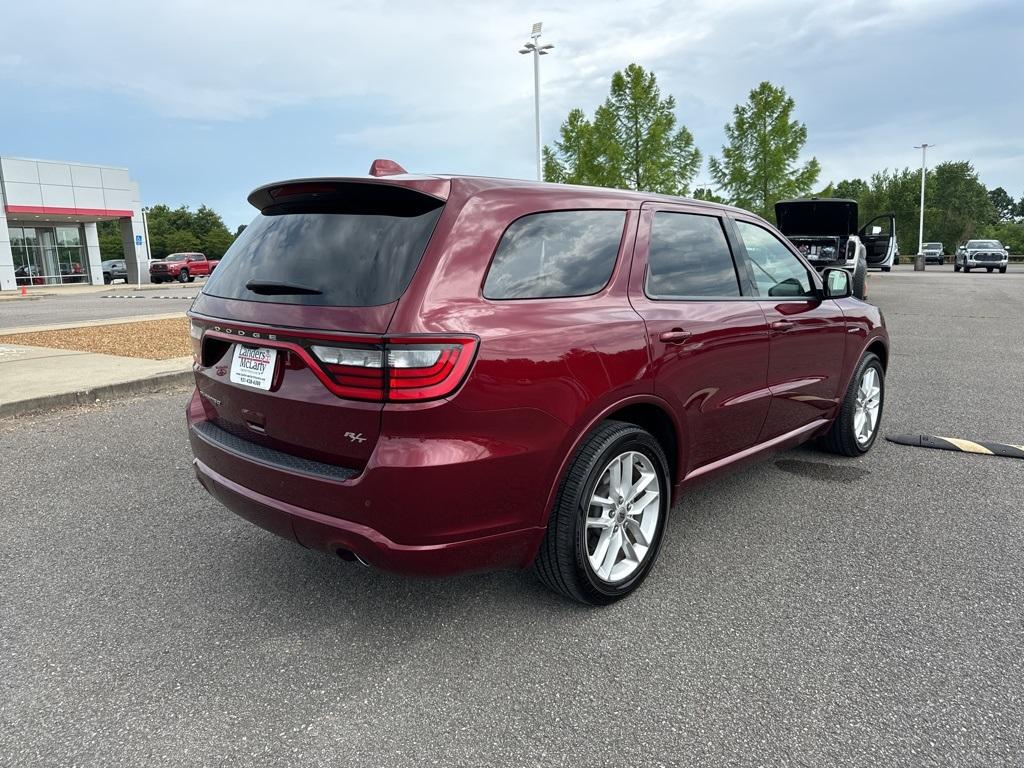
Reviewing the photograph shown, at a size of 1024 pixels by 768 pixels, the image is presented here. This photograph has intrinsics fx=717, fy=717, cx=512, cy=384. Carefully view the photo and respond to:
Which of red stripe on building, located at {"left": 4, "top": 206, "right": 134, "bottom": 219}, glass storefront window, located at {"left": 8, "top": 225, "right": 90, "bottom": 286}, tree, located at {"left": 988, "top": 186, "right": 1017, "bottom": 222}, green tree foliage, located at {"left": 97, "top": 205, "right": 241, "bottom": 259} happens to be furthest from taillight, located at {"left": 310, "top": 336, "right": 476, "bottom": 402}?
tree, located at {"left": 988, "top": 186, "right": 1017, "bottom": 222}

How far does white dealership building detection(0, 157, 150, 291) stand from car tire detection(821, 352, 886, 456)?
1285 inches

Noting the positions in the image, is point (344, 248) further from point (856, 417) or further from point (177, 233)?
point (177, 233)

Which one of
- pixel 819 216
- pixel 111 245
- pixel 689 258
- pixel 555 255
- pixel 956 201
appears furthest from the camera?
pixel 111 245

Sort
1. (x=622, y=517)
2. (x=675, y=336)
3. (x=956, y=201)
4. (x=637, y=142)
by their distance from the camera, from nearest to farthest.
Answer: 1. (x=622, y=517)
2. (x=675, y=336)
3. (x=637, y=142)
4. (x=956, y=201)

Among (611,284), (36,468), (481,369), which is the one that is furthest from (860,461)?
(36,468)

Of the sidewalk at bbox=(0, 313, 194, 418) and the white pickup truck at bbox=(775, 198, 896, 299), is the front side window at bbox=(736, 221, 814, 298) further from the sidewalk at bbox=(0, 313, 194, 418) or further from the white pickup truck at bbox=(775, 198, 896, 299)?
the white pickup truck at bbox=(775, 198, 896, 299)

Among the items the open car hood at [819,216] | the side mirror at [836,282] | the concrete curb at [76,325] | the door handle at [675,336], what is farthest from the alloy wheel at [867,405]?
the open car hood at [819,216]

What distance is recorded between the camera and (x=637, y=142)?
2688cm

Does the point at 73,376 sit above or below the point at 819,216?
below

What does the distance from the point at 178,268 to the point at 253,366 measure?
41227 mm

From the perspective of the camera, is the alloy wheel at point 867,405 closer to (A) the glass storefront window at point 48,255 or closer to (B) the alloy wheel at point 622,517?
(B) the alloy wheel at point 622,517

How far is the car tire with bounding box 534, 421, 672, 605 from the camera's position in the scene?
106 inches

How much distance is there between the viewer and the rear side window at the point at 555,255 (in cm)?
257

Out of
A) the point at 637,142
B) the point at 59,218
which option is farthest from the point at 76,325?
the point at 59,218
